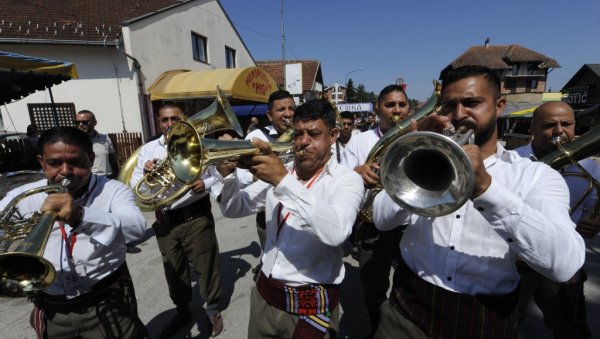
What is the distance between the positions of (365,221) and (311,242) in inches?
55.5

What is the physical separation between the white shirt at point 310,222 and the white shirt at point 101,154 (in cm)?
473

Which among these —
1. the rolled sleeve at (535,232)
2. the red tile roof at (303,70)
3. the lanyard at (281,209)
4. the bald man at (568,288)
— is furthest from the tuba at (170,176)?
the red tile roof at (303,70)

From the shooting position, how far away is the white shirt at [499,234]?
4.12ft

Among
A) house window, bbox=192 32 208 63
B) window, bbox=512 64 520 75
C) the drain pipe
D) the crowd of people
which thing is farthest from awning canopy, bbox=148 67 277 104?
window, bbox=512 64 520 75

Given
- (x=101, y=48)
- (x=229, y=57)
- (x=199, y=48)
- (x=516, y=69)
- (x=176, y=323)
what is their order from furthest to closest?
Result: 1. (x=516, y=69)
2. (x=229, y=57)
3. (x=199, y=48)
4. (x=101, y=48)
5. (x=176, y=323)

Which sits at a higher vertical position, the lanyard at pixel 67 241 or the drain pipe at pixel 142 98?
the drain pipe at pixel 142 98

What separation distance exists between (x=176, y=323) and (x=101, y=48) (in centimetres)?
1113

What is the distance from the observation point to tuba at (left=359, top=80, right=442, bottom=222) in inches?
109

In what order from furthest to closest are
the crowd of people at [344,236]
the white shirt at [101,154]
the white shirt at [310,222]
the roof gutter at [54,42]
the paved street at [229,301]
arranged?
1. the roof gutter at [54,42]
2. the white shirt at [101,154]
3. the paved street at [229,301]
4. the white shirt at [310,222]
5. the crowd of people at [344,236]

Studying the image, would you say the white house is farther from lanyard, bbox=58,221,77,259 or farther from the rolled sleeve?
the rolled sleeve

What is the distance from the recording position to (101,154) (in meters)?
5.72

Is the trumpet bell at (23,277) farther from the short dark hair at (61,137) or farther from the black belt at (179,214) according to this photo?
the black belt at (179,214)

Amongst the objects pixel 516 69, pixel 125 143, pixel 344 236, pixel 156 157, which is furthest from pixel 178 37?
pixel 516 69

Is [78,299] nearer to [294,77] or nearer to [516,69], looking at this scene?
[294,77]
